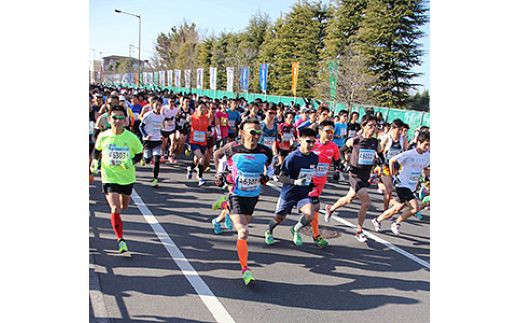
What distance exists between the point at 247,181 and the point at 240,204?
11.5 inches

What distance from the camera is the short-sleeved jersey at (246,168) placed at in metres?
5.55

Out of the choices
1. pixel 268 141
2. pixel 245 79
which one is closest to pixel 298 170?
pixel 268 141

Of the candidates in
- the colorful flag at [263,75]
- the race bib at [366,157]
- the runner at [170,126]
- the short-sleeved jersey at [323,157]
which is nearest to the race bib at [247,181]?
the short-sleeved jersey at [323,157]

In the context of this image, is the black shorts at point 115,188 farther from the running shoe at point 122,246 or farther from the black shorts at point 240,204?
the black shorts at point 240,204

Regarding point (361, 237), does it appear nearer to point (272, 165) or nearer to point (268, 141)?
point (272, 165)

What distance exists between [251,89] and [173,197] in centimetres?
2863

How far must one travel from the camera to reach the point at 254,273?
18.3 ft

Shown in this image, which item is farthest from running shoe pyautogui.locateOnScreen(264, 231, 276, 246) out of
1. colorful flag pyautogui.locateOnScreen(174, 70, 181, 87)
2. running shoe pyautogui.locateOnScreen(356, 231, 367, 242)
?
colorful flag pyautogui.locateOnScreen(174, 70, 181, 87)

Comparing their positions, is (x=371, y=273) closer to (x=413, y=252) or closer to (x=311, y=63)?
(x=413, y=252)

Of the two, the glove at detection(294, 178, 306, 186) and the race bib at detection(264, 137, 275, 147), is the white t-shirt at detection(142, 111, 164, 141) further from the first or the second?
the glove at detection(294, 178, 306, 186)

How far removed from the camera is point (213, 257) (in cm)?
605

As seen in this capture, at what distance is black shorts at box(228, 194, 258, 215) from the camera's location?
5.53 metres

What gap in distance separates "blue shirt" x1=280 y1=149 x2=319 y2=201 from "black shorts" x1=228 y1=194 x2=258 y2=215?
33.3 inches

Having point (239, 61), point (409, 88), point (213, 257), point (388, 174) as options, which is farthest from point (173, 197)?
point (239, 61)
